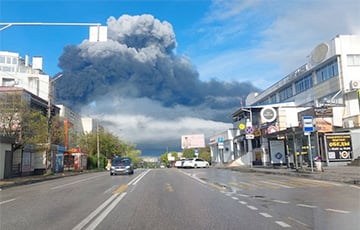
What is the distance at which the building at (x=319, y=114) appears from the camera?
35.1m

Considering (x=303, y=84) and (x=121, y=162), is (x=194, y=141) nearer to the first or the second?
Answer: (x=303, y=84)

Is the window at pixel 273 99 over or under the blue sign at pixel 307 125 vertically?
over

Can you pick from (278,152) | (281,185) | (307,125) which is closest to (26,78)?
(278,152)

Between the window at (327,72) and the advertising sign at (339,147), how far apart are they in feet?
54.9

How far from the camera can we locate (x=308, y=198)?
13922 millimetres

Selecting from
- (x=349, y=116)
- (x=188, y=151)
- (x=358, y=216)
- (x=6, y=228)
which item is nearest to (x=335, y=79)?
(x=349, y=116)

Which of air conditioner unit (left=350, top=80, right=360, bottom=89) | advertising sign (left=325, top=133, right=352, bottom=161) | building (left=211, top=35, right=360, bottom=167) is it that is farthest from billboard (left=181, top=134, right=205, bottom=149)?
advertising sign (left=325, top=133, right=352, bottom=161)

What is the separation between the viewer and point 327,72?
52375 mm

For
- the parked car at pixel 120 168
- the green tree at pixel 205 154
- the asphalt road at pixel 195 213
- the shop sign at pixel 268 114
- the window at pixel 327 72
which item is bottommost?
the asphalt road at pixel 195 213

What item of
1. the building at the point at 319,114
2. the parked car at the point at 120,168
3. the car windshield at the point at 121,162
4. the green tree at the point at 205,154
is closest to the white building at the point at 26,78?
the car windshield at the point at 121,162

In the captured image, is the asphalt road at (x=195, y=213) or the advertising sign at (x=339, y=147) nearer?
the asphalt road at (x=195, y=213)

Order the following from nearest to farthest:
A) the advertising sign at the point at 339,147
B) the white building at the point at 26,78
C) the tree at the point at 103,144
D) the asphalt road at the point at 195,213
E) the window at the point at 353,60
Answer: the asphalt road at the point at 195,213 → the advertising sign at the point at 339,147 → the window at the point at 353,60 → the white building at the point at 26,78 → the tree at the point at 103,144

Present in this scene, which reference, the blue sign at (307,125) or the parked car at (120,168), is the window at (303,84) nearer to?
the parked car at (120,168)

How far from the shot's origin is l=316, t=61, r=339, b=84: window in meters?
49.9
